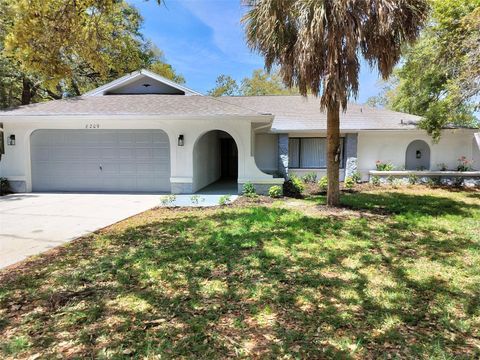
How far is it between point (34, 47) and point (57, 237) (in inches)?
149

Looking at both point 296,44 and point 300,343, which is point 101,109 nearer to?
point 296,44

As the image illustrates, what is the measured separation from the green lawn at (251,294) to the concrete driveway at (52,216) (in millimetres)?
686

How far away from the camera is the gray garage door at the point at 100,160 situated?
13.1m

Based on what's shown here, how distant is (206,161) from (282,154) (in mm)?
3836

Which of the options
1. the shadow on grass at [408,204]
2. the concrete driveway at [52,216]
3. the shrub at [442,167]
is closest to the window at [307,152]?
the shadow on grass at [408,204]

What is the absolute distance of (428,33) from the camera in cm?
1304

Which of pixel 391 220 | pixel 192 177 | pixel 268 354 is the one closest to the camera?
pixel 268 354

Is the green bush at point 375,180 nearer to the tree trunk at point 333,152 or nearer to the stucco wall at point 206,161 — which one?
the tree trunk at point 333,152

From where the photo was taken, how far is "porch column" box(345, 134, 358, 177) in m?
15.5

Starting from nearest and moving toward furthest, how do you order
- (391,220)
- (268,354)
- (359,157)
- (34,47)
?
(268,354), (34,47), (391,220), (359,157)

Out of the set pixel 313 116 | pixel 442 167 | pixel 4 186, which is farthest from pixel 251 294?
pixel 442 167

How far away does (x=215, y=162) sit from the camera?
18.1 m

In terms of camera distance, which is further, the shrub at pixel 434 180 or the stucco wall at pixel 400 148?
the stucco wall at pixel 400 148

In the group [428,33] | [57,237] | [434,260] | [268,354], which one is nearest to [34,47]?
[57,237]
